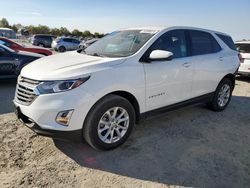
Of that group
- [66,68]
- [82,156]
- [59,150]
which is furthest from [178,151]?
[66,68]

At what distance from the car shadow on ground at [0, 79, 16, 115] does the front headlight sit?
2.42 m

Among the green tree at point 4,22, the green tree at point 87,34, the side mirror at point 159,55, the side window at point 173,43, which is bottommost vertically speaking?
the green tree at point 87,34

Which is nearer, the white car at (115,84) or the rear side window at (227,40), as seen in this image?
the white car at (115,84)

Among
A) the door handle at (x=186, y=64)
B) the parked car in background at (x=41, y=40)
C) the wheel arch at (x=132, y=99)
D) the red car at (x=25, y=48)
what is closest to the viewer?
the wheel arch at (x=132, y=99)

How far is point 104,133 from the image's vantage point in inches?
142

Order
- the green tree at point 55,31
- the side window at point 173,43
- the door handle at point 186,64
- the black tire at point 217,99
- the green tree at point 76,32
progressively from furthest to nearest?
1. the green tree at point 76,32
2. the green tree at point 55,31
3. the black tire at point 217,99
4. the door handle at point 186,64
5. the side window at point 173,43

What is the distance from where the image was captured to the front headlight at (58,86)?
3.12 meters

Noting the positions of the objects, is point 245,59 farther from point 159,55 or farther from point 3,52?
point 3,52

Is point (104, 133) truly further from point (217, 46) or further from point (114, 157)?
point (217, 46)

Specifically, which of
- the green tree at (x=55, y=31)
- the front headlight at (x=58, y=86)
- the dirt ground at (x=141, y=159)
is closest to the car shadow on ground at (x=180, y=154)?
the dirt ground at (x=141, y=159)

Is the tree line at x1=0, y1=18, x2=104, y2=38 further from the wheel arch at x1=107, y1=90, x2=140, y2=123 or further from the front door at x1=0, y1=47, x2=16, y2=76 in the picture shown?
the wheel arch at x1=107, y1=90, x2=140, y2=123

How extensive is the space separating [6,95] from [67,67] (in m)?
3.81

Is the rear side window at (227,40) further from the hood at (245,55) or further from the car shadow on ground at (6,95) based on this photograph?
the car shadow on ground at (6,95)

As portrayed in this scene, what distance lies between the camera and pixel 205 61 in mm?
4898
